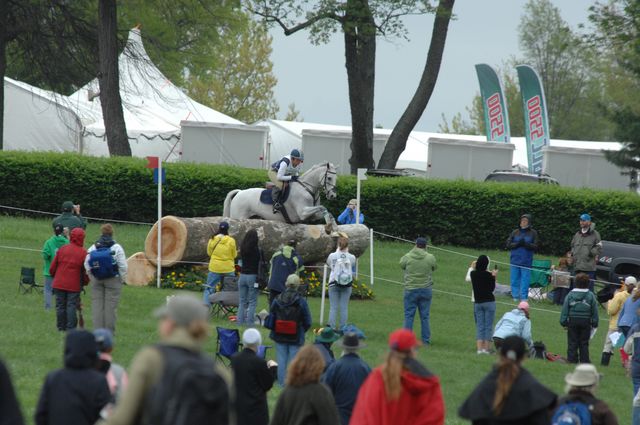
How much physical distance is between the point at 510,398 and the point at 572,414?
119 cm

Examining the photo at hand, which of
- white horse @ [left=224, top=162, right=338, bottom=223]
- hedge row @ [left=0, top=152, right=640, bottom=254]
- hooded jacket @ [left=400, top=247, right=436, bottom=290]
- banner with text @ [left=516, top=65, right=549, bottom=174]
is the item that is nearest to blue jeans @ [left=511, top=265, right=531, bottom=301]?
white horse @ [left=224, top=162, right=338, bottom=223]

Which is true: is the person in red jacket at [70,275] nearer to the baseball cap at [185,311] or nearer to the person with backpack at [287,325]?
the person with backpack at [287,325]

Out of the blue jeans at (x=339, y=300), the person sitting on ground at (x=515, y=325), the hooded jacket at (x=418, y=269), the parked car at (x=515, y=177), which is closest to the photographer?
the person sitting on ground at (x=515, y=325)

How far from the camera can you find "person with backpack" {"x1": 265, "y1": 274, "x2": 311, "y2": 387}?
14.3 m

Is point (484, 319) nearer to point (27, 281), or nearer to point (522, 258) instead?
point (522, 258)

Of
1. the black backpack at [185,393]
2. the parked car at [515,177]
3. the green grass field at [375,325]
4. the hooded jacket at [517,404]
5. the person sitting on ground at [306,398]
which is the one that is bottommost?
the green grass field at [375,325]

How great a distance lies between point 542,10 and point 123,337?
6740cm

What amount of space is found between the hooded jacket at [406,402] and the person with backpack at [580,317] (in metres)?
10.2

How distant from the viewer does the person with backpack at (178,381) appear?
5336 mm

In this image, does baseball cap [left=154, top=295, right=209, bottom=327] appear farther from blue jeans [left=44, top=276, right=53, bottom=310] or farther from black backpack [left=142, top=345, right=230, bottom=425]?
blue jeans [left=44, top=276, right=53, bottom=310]

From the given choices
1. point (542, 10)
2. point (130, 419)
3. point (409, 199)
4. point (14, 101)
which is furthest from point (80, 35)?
point (542, 10)

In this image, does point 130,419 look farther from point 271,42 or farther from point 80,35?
point 271,42

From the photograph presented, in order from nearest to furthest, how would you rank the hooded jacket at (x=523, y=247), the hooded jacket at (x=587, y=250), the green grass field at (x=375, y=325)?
the green grass field at (x=375, y=325) < the hooded jacket at (x=587, y=250) < the hooded jacket at (x=523, y=247)

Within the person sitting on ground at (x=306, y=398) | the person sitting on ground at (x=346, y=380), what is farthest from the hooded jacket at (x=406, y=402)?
the person sitting on ground at (x=346, y=380)
